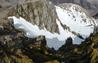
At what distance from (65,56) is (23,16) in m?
43.2

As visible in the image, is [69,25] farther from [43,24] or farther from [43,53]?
[43,53]

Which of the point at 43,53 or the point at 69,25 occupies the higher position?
the point at 43,53

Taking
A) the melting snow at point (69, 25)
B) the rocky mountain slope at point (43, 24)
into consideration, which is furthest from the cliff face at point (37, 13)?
the melting snow at point (69, 25)

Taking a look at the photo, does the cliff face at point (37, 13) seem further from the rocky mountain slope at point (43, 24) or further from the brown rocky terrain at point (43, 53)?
the brown rocky terrain at point (43, 53)

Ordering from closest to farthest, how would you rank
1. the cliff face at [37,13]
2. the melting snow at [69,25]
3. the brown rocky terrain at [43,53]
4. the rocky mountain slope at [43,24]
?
the brown rocky terrain at [43,53] < the rocky mountain slope at [43,24] < the cliff face at [37,13] < the melting snow at [69,25]

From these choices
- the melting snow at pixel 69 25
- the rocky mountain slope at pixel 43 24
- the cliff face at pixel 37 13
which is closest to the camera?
the rocky mountain slope at pixel 43 24

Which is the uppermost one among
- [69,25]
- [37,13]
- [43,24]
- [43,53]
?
[43,53]

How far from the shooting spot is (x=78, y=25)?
391 ft

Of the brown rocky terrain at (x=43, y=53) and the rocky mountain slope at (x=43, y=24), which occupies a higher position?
the brown rocky terrain at (x=43, y=53)

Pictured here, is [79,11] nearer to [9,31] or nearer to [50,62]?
[9,31]

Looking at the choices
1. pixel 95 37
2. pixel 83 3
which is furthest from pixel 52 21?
pixel 83 3

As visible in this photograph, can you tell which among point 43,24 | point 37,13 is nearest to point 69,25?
point 43,24

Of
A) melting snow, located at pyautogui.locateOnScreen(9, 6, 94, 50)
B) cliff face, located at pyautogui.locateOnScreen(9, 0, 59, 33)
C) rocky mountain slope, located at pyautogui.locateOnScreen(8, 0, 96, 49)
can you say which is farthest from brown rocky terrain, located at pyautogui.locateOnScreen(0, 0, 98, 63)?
cliff face, located at pyautogui.locateOnScreen(9, 0, 59, 33)

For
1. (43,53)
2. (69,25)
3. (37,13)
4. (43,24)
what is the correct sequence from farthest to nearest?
(69,25) < (43,24) < (37,13) < (43,53)
